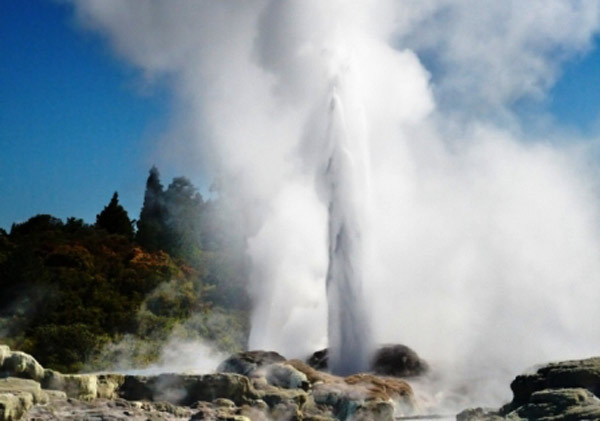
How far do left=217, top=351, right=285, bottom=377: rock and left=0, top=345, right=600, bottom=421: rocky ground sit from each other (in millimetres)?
263

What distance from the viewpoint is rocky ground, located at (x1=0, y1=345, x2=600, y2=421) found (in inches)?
499

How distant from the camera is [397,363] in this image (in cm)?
2403

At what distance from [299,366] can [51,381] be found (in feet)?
25.8

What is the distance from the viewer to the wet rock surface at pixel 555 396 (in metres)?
13.3

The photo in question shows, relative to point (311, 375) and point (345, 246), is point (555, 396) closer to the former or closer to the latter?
point (311, 375)

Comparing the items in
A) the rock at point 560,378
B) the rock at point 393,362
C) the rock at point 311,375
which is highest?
the rock at point 393,362

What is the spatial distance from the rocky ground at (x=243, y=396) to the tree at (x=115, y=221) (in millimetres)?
35425

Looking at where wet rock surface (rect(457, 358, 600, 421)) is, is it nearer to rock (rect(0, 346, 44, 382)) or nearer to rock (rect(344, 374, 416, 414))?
rock (rect(344, 374, 416, 414))

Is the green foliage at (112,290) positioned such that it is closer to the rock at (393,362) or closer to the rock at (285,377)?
the rock at (393,362)

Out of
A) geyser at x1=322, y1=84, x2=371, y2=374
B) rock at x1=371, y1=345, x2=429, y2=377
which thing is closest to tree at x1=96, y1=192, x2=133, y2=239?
geyser at x1=322, y1=84, x2=371, y2=374

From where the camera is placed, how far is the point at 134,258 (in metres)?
40.9

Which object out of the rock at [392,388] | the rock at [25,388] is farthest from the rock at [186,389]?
the rock at [392,388]

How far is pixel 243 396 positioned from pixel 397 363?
33.9 feet

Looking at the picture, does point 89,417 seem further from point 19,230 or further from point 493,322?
point 19,230
